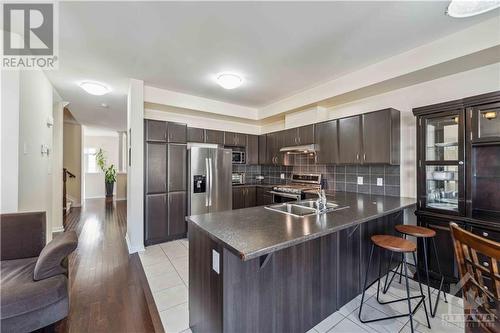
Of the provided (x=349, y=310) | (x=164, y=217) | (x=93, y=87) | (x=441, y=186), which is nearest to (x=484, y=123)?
(x=441, y=186)

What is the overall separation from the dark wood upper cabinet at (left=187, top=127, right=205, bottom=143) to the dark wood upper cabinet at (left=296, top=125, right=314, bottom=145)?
76.0 inches

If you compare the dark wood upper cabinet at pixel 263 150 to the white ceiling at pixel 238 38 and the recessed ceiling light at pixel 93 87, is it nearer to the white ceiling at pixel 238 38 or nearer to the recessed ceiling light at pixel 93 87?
the white ceiling at pixel 238 38

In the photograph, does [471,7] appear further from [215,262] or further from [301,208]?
[215,262]

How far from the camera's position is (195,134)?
173 inches

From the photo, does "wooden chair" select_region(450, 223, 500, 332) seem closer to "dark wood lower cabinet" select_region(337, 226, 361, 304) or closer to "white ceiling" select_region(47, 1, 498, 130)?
"dark wood lower cabinet" select_region(337, 226, 361, 304)

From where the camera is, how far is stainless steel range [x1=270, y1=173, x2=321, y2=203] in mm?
3850

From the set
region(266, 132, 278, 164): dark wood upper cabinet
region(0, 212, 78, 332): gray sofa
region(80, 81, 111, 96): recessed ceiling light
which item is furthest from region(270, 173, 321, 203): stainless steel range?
region(80, 81, 111, 96): recessed ceiling light

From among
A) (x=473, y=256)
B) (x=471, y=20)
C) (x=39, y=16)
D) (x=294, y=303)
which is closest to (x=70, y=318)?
(x=294, y=303)

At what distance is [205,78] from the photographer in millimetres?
3318

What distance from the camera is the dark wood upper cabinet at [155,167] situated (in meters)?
3.65

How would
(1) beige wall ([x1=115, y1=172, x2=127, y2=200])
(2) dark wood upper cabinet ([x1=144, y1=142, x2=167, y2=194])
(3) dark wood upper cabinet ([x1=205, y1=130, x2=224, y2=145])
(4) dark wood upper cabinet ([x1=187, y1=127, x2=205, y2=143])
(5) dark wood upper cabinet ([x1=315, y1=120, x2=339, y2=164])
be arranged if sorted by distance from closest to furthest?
(5) dark wood upper cabinet ([x1=315, y1=120, x2=339, y2=164]), (2) dark wood upper cabinet ([x1=144, y1=142, x2=167, y2=194]), (4) dark wood upper cabinet ([x1=187, y1=127, x2=205, y2=143]), (3) dark wood upper cabinet ([x1=205, y1=130, x2=224, y2=145]), (1) beige wall ([x1=115, y1=172, x2=127, y2=200])

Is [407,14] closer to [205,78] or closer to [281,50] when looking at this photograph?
[281,50]

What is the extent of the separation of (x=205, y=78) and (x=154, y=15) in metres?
1.37

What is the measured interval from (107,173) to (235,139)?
6.79 metres
